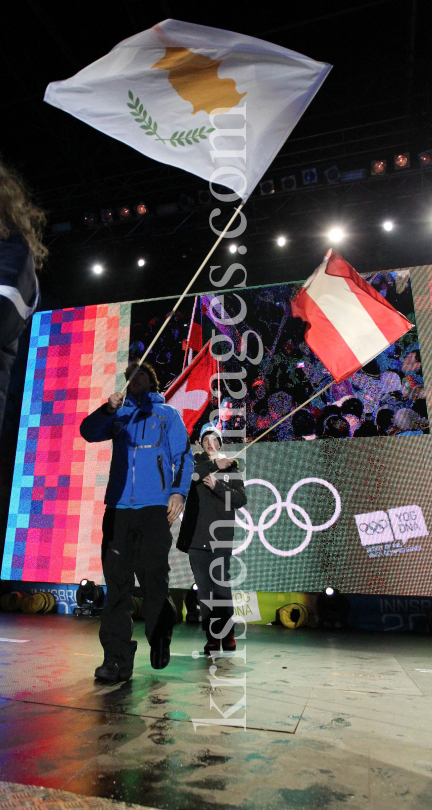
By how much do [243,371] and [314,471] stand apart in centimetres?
162

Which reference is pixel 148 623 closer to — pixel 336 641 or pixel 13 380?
pixel 336 641

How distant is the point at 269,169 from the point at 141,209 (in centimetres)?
201

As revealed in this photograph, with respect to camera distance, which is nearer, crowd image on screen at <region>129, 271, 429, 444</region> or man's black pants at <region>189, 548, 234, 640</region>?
man's black pants at <region>189, 548, 234, 640</region>

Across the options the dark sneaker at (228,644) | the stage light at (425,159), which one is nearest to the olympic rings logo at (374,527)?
the dark sneaker at (228,644)

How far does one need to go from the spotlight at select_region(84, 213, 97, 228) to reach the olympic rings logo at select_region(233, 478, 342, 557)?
487 centimetres

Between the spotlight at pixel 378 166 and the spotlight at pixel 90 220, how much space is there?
4200mm

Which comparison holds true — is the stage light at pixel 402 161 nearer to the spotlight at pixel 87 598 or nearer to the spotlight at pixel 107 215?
the spotlight at pixel 107 215

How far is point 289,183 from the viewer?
6984 millimetres

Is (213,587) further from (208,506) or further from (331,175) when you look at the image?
(331,175)

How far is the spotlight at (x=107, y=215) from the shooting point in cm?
772

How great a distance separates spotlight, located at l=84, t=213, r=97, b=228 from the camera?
780 cm

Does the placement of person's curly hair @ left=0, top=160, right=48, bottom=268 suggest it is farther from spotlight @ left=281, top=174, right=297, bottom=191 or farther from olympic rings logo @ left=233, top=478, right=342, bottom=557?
spotlight @ left=281, top=174, right=297, bottom=191

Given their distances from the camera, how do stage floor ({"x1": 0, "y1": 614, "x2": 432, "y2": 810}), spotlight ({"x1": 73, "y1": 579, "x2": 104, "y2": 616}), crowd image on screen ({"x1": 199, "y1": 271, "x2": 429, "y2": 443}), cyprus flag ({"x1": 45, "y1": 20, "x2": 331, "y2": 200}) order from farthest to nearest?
1. spotlight ({"x1": 73, "y1": 579, "x2": 104, "y2": 616})
2. crowd image on screen ({"x1": 199, "y1": 271, "x2": 429, "y2": 443})
3. cyprus flag ({"x1": 45, "y1": 20, "x2": 331, "y2": 200})
4. stage floor ({"x1": 0, "y1": 614, "x2": 432, "y2": 810})

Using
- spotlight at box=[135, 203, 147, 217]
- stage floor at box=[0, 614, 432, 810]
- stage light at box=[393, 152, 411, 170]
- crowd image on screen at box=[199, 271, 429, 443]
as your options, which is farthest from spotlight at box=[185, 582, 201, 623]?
stage light at box=[393, 152, 411, 170]
